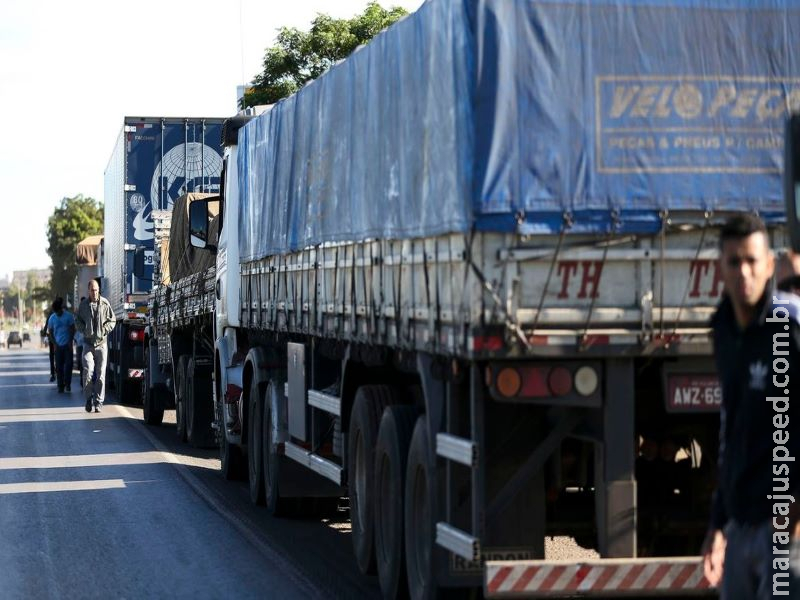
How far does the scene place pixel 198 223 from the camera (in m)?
16.7

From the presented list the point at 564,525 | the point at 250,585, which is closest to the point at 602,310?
the point at 564,525

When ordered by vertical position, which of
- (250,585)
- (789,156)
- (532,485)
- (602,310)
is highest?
(789,156)

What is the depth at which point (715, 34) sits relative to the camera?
736 centimetres

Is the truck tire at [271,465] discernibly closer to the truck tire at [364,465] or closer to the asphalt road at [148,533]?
the asphalt road at [148,533]

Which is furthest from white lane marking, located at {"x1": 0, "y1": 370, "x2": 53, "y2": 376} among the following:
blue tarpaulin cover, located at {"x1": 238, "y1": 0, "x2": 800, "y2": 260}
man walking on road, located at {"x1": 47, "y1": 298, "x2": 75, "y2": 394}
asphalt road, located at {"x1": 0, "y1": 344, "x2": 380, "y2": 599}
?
blue tarpaulin cover, located at {"x1": 238, "y1": 0, "x2": 800, "y2": 260}

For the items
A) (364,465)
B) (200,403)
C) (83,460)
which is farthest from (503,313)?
(200,403)

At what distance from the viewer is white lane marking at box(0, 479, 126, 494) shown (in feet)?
48.0

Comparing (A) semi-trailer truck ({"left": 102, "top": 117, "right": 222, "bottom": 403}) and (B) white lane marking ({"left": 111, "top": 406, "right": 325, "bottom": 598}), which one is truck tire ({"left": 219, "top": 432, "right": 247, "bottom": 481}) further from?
(A) semi-trailer truck ({"left": 102, "top": 117, "right": 222, "bottom": 403})

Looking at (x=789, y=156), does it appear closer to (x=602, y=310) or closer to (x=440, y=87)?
(x=602, y=310)

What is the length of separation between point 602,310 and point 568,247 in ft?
1.05

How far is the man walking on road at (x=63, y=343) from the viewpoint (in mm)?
32469

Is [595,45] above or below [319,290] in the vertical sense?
above

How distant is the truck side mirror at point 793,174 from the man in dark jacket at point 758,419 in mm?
199
